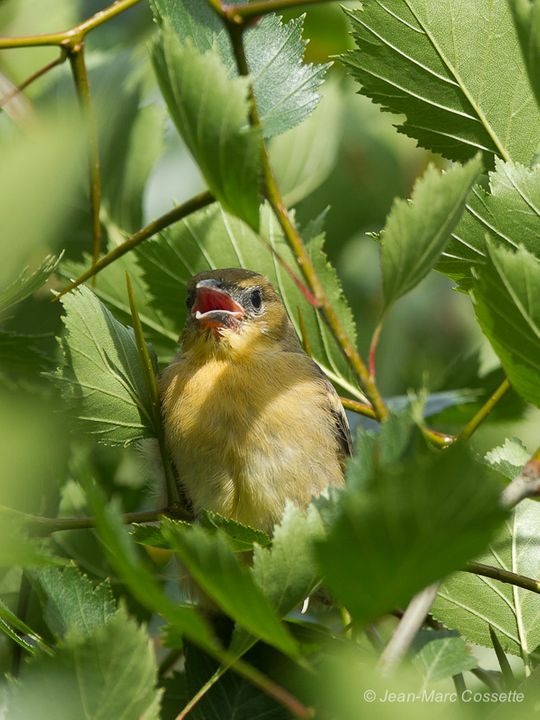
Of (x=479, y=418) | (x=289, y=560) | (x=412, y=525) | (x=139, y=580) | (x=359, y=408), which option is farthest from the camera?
(x=359, y=408)

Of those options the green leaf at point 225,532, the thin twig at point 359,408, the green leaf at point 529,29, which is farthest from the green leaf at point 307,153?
the green leaf at point 529,29

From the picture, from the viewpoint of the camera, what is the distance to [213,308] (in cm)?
330

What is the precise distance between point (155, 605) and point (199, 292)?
1911mm

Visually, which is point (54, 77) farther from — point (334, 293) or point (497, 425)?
Answer: point (497, 425)

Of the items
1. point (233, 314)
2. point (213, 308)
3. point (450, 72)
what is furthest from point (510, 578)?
point (233, 314)

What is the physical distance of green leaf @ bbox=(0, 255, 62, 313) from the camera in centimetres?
177

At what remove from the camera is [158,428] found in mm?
2262

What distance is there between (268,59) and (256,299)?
1.57 meters

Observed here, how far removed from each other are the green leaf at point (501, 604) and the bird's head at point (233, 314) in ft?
4.07

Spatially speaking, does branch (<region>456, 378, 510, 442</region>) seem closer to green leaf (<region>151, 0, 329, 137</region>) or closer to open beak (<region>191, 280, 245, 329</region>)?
green leaf (<region>151, 0, 329, 137</region>)

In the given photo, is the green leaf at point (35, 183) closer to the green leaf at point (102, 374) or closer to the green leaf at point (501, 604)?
the green leaf at point (102, 374)

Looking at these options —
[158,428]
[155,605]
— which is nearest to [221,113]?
[155,605]

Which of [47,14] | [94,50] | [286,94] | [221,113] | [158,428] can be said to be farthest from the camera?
[47,14]

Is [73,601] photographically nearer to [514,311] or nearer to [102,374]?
[102,374]
